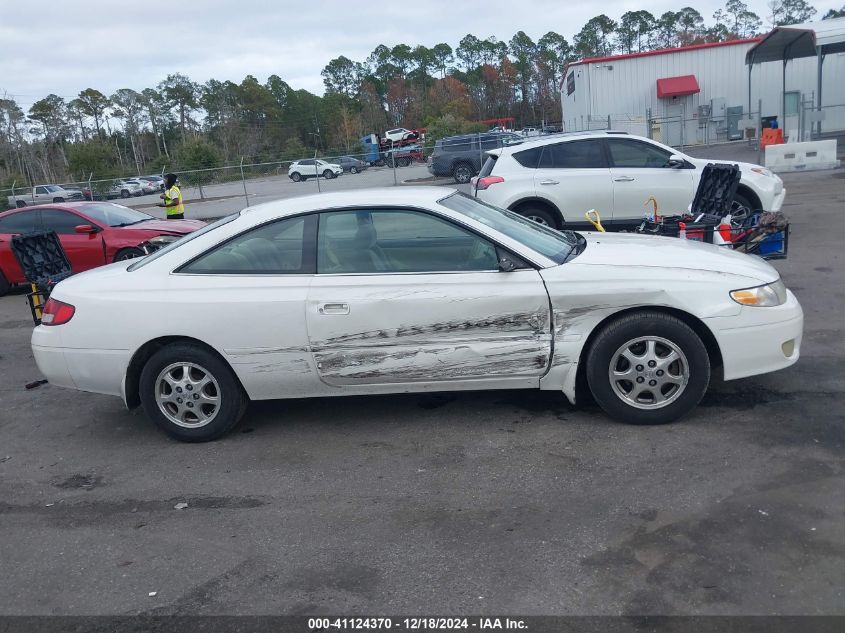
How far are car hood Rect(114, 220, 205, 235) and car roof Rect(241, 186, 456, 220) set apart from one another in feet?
22.0

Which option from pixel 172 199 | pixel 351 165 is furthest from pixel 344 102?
pixel 172 199

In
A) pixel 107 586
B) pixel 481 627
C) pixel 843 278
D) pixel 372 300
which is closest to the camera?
pixel 481 627

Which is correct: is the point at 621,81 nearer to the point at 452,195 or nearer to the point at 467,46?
the point at 452,195

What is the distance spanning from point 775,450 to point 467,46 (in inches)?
4429

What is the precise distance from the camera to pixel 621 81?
39.3 metres

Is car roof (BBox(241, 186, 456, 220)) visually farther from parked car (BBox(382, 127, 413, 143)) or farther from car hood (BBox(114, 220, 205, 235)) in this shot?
parked car (BBox(382, 127, 413, 143))

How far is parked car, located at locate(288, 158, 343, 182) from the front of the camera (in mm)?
32859

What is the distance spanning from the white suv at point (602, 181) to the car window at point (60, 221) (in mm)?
6270

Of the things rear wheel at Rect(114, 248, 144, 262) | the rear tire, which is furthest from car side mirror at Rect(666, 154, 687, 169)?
the rear tire

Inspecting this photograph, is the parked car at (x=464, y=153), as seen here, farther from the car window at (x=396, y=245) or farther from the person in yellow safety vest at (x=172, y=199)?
the car window at (x=396, y=245)

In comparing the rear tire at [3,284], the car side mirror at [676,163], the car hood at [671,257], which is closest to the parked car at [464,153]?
the car side mirror at [676,163]

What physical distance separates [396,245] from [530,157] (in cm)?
666

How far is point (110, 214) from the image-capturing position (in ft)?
40.4

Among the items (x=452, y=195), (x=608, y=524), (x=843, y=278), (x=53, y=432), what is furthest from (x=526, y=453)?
(x=843, y=278)
